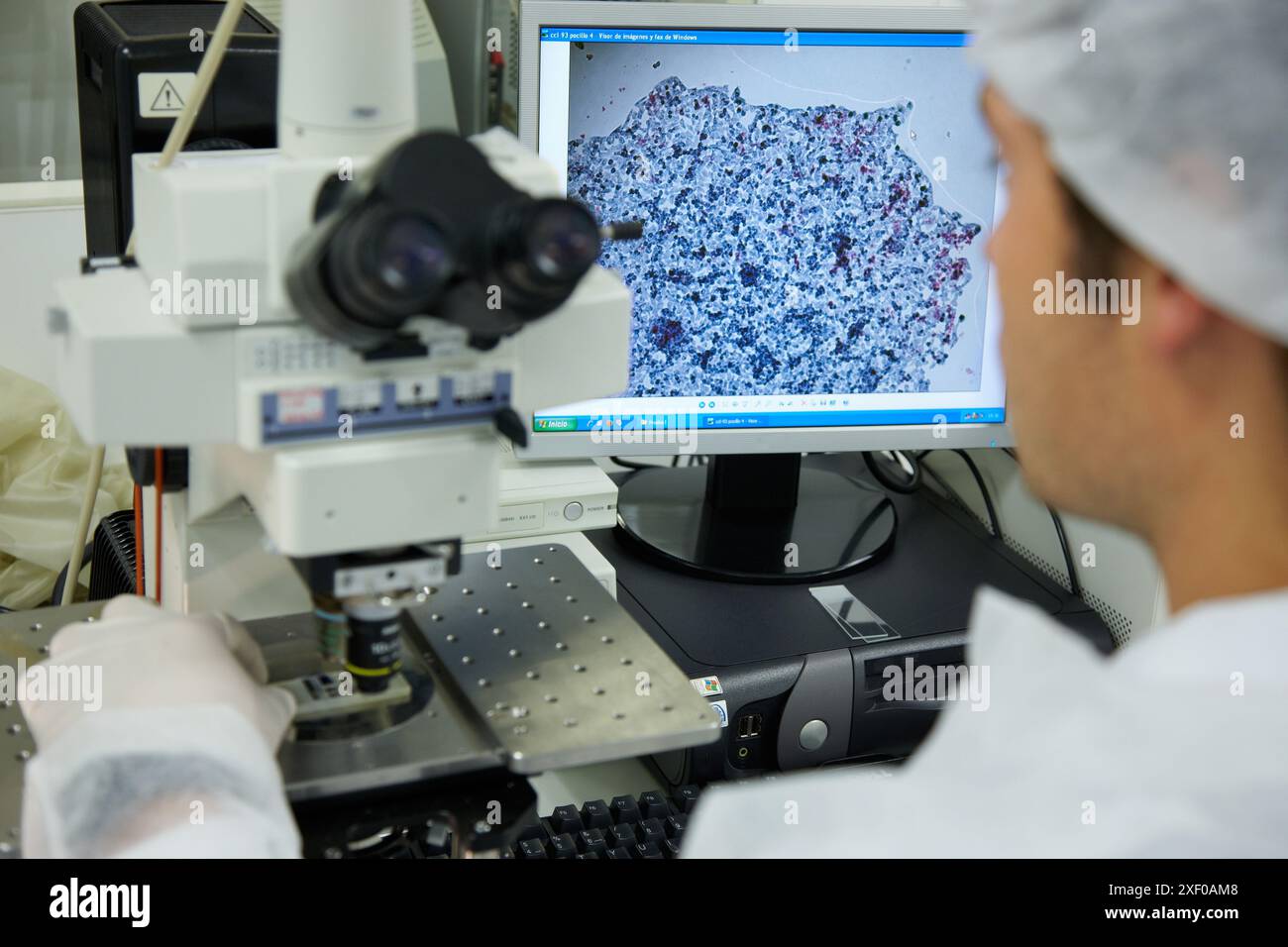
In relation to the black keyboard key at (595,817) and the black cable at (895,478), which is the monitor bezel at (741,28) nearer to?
the black cable at (895,478)

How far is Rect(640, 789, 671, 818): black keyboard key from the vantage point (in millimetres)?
1184

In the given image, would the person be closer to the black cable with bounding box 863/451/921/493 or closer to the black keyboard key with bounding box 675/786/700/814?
the black keyboard key with bounding box 675/786/700/814

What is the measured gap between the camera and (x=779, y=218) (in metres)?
1.38

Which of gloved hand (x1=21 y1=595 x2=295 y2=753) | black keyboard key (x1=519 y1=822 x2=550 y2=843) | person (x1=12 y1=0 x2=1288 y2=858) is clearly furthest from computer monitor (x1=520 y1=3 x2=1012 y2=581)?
person (x1=12 y1=0 x2=1288 y2=858)

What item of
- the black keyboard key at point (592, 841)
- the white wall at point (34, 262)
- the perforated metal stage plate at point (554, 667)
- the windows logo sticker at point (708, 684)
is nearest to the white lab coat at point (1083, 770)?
the perforated metal stage plate at point (554, 667)

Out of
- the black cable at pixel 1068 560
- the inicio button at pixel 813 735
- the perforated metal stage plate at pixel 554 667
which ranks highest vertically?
the perforated metal stage plate at pixel 554 667

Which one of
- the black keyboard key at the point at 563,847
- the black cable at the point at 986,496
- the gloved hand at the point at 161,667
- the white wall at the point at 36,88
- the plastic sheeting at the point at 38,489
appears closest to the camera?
the gloved hand at the point at 161,667

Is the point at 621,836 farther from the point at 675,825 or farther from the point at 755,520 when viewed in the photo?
the point at 755,520

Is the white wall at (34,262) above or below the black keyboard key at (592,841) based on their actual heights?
above

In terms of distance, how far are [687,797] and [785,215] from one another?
0.57 metres

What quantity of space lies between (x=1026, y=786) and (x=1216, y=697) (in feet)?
0.32

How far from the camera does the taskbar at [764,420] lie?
138 cm

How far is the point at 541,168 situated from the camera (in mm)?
812

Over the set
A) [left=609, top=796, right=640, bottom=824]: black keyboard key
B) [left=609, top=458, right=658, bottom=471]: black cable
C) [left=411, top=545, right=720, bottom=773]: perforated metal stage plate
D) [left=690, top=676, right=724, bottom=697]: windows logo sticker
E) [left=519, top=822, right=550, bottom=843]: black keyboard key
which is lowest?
[left=519, top=822, right=550, bottom=843]: black keyboard key
